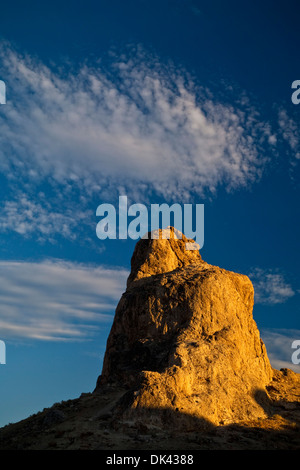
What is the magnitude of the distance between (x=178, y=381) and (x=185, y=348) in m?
3.66

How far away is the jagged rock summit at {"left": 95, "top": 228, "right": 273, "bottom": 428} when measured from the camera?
2392cm

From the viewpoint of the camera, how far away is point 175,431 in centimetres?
2203

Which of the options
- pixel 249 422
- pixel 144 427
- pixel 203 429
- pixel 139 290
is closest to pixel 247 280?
pixel 139 290

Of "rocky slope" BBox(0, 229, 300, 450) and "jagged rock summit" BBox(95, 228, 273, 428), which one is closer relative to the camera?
"rocky slope" BBox(0, 229, 300, 450)

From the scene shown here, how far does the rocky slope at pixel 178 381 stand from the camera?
862 inches

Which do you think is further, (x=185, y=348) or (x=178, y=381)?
(x=185, y=348)

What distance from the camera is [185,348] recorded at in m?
28.1

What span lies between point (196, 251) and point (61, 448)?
29302 mm

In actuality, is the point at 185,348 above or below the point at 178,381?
above

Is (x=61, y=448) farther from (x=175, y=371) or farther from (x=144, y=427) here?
(x=175, y=371)

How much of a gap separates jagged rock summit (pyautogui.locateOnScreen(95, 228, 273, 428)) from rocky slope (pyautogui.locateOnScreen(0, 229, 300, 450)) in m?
0.09

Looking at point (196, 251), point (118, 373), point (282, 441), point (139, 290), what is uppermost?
point (196, 251)

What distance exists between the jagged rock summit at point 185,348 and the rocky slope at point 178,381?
0.28 feet

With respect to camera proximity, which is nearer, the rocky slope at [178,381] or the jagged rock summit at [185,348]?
the rocky slope at [178,381]
